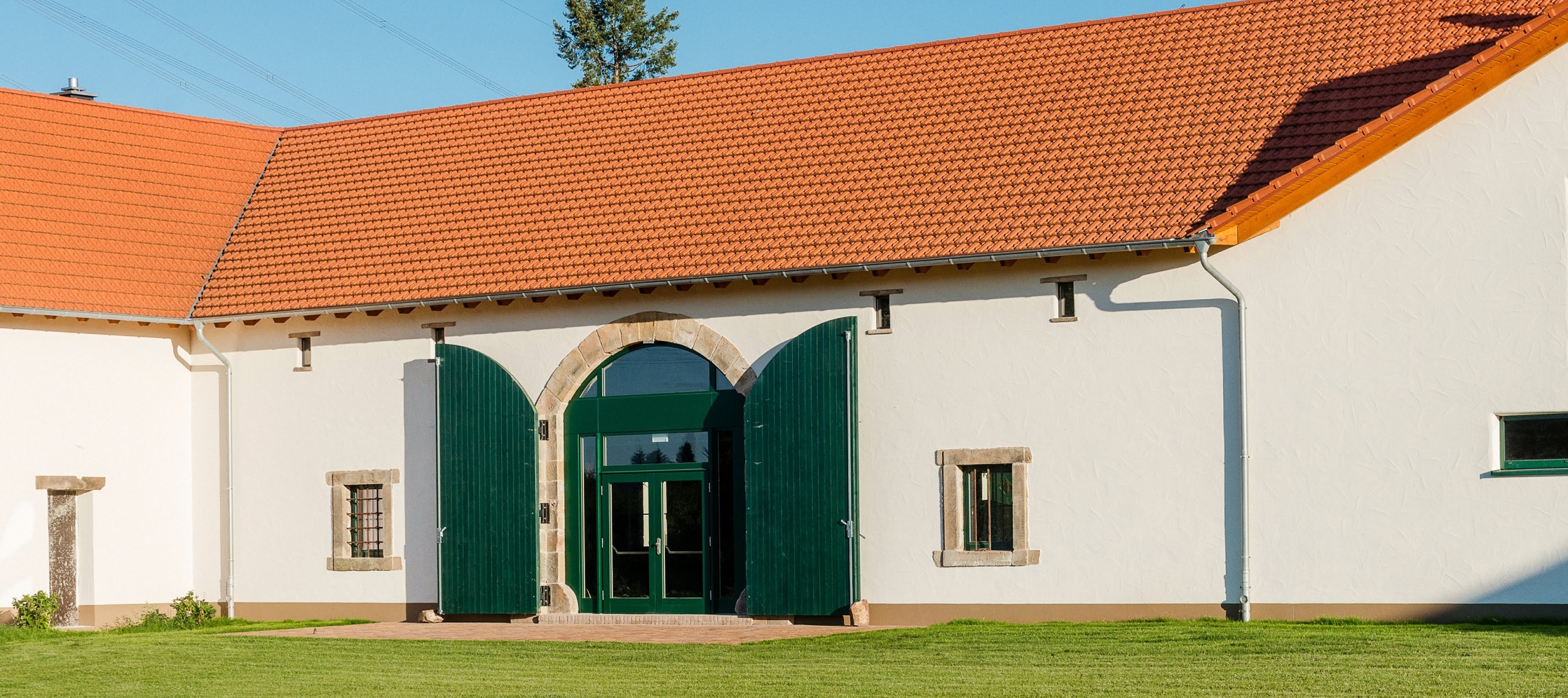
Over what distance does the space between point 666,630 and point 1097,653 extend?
18.5 ft

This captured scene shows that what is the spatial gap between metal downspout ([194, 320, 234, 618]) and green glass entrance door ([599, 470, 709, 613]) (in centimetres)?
481

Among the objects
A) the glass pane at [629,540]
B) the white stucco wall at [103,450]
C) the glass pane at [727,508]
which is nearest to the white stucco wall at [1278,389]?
the glass pane at [727,508]

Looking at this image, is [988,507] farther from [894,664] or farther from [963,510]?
[894,664]

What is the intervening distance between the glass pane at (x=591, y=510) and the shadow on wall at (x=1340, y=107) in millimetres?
7309

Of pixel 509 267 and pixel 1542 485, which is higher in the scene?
pixel 509 267

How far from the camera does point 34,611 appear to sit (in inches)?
843

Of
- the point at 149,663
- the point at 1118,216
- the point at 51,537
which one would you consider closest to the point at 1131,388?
the point at 1118,216

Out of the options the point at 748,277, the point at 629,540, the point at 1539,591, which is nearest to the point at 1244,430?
the point at 1539,591

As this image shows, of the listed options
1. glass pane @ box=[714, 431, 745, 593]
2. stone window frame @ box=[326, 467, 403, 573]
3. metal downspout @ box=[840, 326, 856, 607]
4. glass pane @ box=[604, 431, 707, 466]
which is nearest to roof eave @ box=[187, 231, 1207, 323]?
metal downspout @ box=[840, 326, 856, 607]

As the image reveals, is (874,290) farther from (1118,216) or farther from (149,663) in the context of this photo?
(149,663)

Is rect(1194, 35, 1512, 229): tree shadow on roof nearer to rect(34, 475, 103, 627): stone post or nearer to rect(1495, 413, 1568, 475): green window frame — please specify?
rect(1495, 413, 1568, 475): green window frame

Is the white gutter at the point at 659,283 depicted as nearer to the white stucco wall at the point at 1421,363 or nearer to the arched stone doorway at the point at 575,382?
the arched stone doorway at the point at 575,382

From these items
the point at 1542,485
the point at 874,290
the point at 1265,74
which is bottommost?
the point at 1542,485

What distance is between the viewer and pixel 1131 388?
18.9 meters
